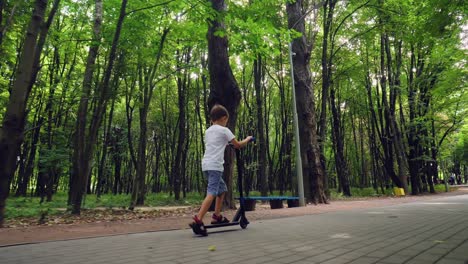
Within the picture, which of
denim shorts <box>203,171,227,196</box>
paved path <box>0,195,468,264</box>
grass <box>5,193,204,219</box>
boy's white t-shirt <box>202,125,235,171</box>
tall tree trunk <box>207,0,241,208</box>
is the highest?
tall tree trunk <box>207,0,241,208</box>

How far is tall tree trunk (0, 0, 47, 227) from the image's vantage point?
20.0ft

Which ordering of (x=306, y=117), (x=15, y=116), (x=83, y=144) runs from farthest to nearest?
(x=306, y=117) → (x=83, y=144) → (x=15, y=116)

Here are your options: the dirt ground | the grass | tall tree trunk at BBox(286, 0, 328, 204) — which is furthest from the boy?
tall tree trunk at BBox(286, 0, 328, 204)

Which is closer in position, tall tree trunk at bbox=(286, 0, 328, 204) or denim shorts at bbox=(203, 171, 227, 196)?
denim shorts at bbox=(203, 171, 227, 196)

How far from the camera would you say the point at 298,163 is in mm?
12531

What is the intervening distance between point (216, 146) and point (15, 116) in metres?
4.46

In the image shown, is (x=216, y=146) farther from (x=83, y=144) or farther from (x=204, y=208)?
(x=83, y=144)

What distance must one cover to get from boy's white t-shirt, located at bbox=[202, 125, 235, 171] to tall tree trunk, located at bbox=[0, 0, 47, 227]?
13.9ft

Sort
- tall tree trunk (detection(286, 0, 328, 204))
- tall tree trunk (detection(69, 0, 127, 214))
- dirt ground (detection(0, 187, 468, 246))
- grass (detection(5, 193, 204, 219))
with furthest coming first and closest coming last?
tall tree trunk (detection(286, 0, 328, 204))
grass (detection(5, 193, 204, 219))
tall tree trunk (detection(69, 0, 127, 214))
dirt ground (detection(0, 187, 468, 246))

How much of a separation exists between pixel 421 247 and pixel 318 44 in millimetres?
19624

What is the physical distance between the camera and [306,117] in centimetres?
1404

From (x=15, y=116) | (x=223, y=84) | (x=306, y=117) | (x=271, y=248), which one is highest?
(x=223, y=84)

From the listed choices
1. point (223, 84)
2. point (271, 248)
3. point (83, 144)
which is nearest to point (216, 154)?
point (271, 248)

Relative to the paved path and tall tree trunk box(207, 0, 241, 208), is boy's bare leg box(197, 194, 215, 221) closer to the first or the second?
the paved path
